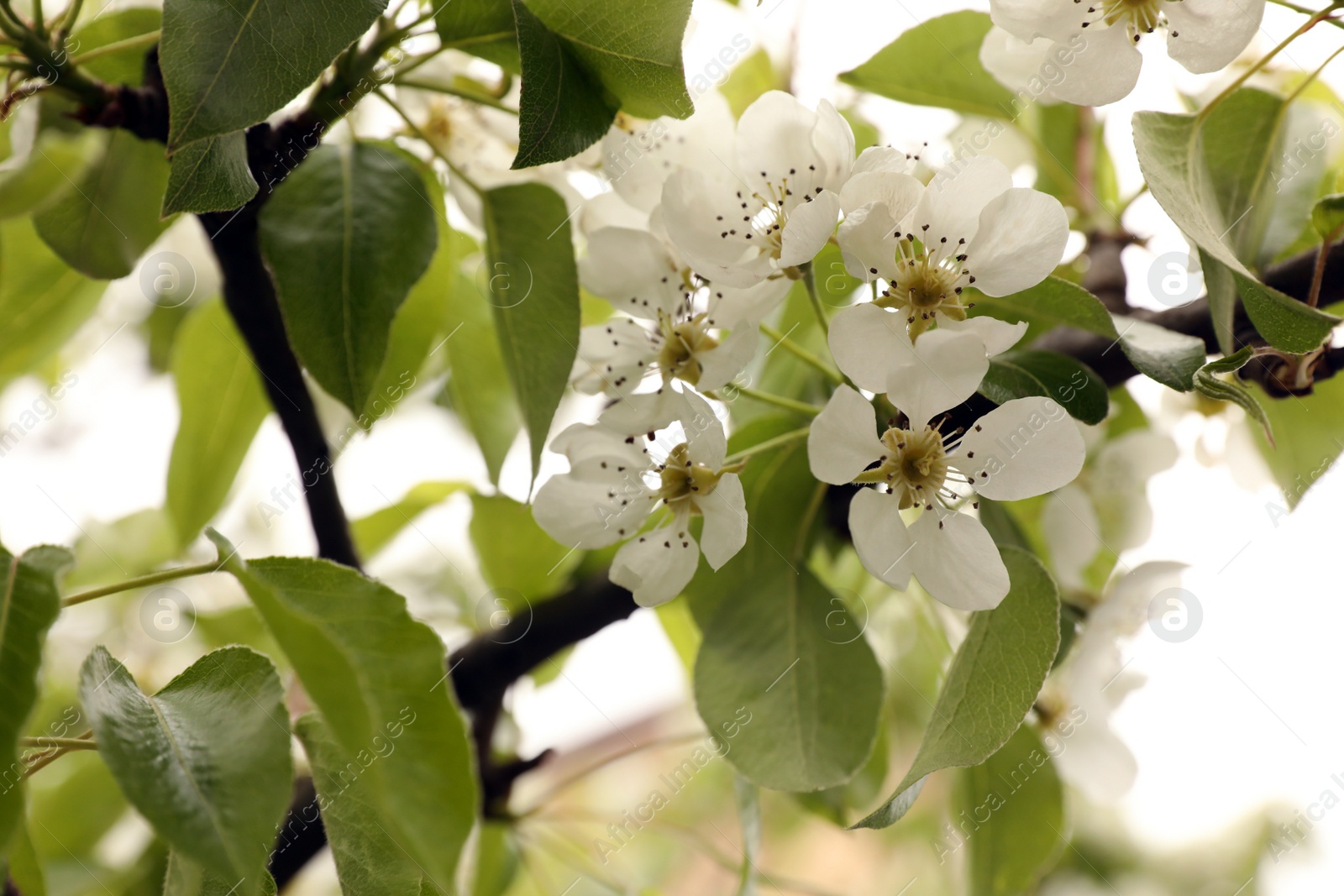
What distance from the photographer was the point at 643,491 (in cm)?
51

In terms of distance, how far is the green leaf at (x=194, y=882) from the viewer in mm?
413

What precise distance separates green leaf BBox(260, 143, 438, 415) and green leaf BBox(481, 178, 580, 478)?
1.7 inches

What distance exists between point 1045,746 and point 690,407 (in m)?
0.42

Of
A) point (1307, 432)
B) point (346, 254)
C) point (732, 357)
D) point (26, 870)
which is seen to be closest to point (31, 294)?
point (346, 254)

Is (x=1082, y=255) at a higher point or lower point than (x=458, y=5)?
lower

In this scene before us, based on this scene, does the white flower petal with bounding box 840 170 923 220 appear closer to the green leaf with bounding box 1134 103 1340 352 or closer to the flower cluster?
the flower cluster

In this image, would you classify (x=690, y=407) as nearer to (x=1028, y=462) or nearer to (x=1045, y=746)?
(x=1028, y=462)

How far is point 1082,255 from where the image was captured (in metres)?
0.76

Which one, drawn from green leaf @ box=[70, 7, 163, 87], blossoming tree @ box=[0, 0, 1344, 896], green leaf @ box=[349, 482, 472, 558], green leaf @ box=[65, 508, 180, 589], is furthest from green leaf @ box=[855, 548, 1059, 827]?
green leaf @ box=[65, 508, 180, 589]

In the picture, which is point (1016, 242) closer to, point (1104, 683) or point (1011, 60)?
point (1011, 60)

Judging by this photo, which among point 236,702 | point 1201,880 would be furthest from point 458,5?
point 1201,880

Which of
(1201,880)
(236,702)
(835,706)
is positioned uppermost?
(236,702)

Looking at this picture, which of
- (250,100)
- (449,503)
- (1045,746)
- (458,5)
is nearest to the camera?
(250,100)

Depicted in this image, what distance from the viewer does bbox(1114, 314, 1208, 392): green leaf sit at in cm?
43
